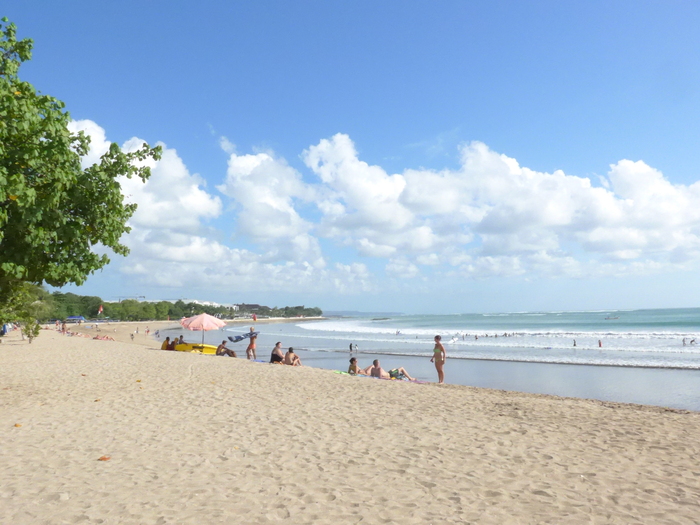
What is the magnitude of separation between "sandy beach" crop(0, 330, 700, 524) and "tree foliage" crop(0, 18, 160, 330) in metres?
2.71

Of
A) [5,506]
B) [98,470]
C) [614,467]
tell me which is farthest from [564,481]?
[5,506]

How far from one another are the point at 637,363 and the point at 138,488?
25.2 metres

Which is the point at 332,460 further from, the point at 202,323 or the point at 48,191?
the point at 202,323

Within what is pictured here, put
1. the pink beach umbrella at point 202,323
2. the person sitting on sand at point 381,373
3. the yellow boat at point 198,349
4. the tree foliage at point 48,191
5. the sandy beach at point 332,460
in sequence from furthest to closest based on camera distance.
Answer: the pink beach umbrella at point 202,323, the yellow boat at point 198,349, the person sitting on sand at point 381,373, the tree foliage at point 48,191, the sandy beach at point 332,460

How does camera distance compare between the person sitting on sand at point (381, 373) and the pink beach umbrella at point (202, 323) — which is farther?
the pink beach umbrella at point (202, 323)

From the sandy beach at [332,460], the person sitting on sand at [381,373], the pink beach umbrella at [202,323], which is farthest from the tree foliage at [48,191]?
the pink beach umbrella at [202,323]

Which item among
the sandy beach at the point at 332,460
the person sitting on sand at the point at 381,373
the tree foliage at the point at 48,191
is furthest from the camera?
the person sitting on sand at the point at 381,373

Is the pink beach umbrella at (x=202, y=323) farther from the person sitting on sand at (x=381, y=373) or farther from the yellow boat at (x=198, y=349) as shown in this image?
the person sitting on sand at (x=381, y=373)

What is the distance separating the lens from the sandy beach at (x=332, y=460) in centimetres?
458

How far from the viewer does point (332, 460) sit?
6.23 m

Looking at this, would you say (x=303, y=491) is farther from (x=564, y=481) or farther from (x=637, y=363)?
(x=637, y=363)

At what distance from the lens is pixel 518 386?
17672mm

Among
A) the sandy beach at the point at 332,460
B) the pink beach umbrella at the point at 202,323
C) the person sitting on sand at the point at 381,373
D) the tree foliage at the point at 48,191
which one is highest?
the tree foliage at the point at 48,191

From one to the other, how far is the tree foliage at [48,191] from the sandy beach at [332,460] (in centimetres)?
271
